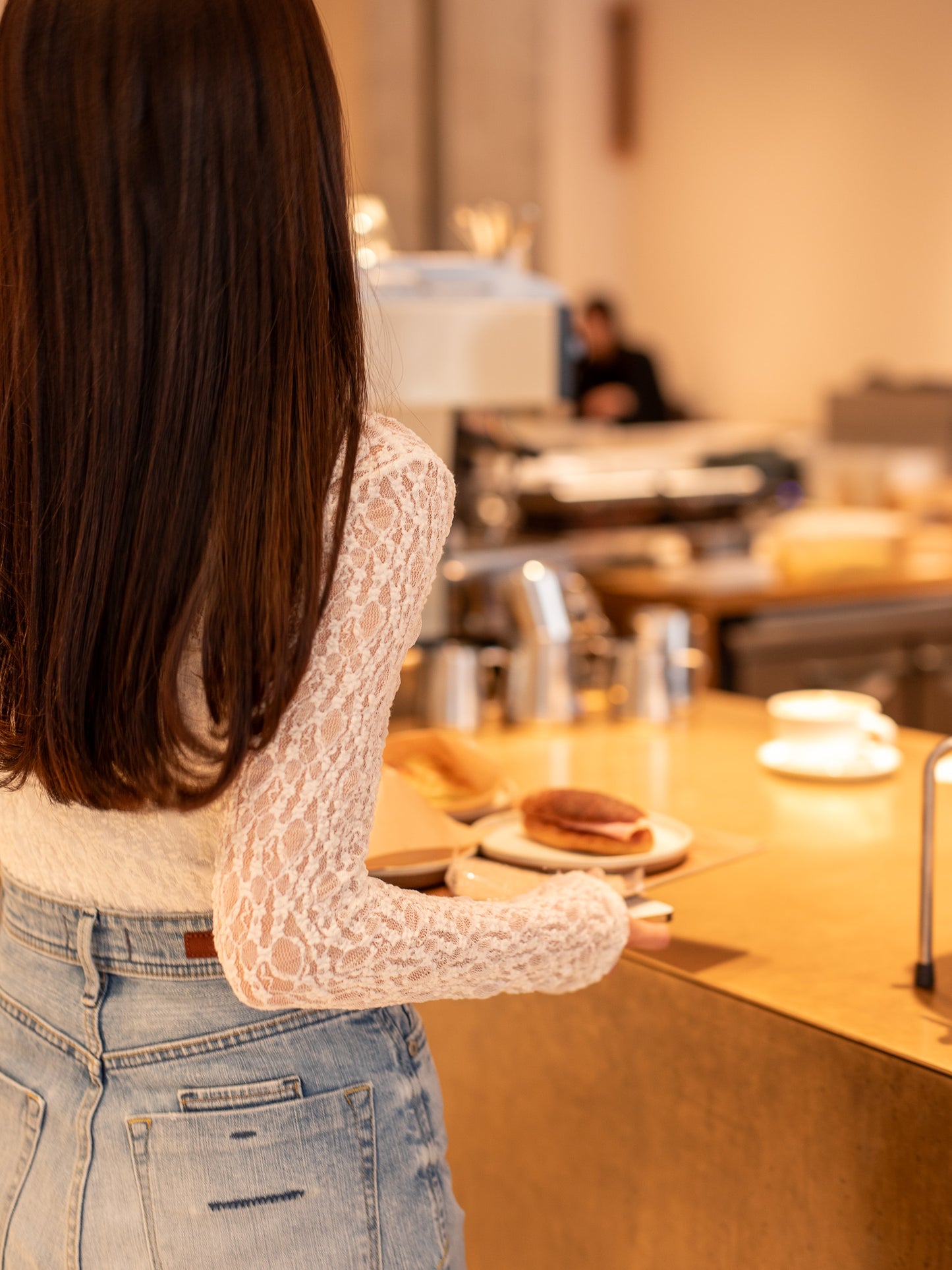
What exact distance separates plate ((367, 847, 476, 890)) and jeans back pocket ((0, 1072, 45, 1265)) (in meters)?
0.42

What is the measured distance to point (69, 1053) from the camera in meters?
0.90

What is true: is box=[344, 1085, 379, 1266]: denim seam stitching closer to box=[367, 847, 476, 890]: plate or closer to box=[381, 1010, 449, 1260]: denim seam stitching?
box=[381, 1010, 449, 1260]: denim seam stitching

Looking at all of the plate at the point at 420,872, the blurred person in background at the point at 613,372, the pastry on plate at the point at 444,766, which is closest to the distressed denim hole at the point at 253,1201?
the plate at the point at 420,872

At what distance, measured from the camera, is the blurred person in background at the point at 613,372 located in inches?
327

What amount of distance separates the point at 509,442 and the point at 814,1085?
6.47 feet

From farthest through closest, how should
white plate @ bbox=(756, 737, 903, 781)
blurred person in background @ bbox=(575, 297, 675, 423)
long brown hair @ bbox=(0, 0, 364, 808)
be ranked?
blurred person in background @ bbox=(575, 297, 675, 423), white plate @ bbox=(756, 737, 903, 781), long brown hair @ bbox=(0, 0, 364, 808)

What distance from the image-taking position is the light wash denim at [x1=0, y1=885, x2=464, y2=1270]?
0.87 meters

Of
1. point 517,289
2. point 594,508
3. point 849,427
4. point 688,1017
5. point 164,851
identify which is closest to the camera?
point 164,851

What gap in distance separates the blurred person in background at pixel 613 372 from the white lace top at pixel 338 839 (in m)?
7.55

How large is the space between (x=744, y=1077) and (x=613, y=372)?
24.3 feet

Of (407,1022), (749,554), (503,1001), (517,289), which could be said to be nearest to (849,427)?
(749,554)

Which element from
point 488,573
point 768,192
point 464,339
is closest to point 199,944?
point 464,339

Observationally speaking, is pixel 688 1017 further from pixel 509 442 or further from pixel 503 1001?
pixel 509 442

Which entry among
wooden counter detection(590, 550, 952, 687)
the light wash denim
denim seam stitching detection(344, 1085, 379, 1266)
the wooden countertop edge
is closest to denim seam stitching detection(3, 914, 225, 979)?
the light wash denim
